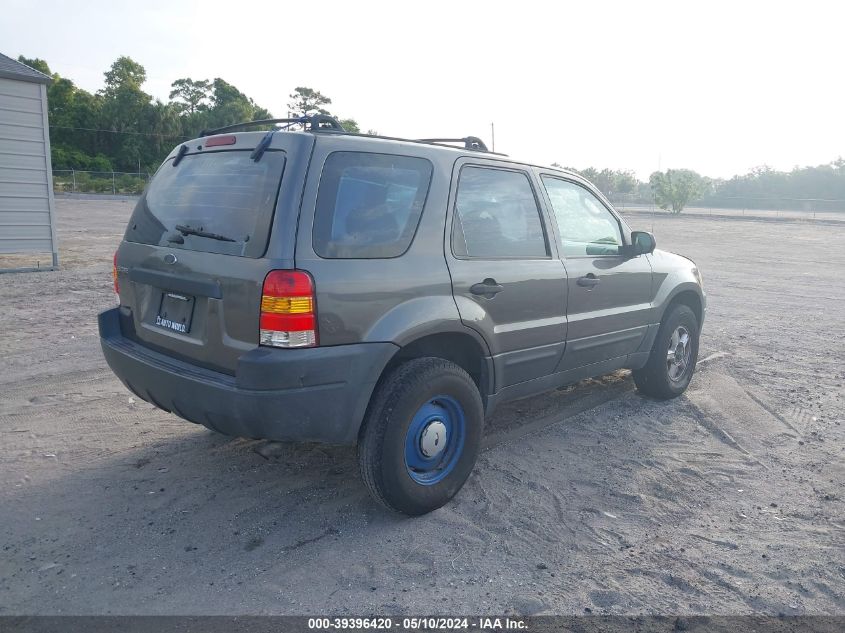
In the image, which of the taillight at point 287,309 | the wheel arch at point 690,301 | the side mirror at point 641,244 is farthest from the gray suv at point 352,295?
the wheel arch at point 690,301

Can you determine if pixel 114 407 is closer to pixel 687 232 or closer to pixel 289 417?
pixel 289 417

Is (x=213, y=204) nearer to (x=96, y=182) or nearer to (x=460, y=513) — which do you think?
(x=460, y=513)

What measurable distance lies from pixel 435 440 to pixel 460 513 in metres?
0.44

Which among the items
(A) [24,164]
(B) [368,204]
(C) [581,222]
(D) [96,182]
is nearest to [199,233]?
(B) [368,204]

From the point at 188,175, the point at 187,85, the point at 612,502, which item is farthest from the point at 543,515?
the point at 187,85

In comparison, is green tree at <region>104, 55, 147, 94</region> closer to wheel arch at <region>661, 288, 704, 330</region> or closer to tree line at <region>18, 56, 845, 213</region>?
tree line at <region>18, 56, 845, 213</region>

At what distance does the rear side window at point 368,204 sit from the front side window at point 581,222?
1274mm

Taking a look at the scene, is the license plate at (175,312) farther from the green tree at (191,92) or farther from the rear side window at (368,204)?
the green tree at (191,92)

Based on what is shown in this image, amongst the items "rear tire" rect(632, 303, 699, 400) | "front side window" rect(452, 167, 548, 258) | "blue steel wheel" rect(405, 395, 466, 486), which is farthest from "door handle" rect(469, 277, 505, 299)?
"rear tire" rect(632, 303, 699, 400)

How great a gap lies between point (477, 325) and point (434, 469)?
851 millimetres

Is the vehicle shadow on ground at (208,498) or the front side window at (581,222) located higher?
the front side window at (581,222)

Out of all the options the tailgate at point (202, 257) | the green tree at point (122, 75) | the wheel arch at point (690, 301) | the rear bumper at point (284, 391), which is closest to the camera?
the rear bumper at point (284, 391)

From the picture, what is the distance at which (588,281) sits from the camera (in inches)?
189

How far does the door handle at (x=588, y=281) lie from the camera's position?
4758 millimetres
